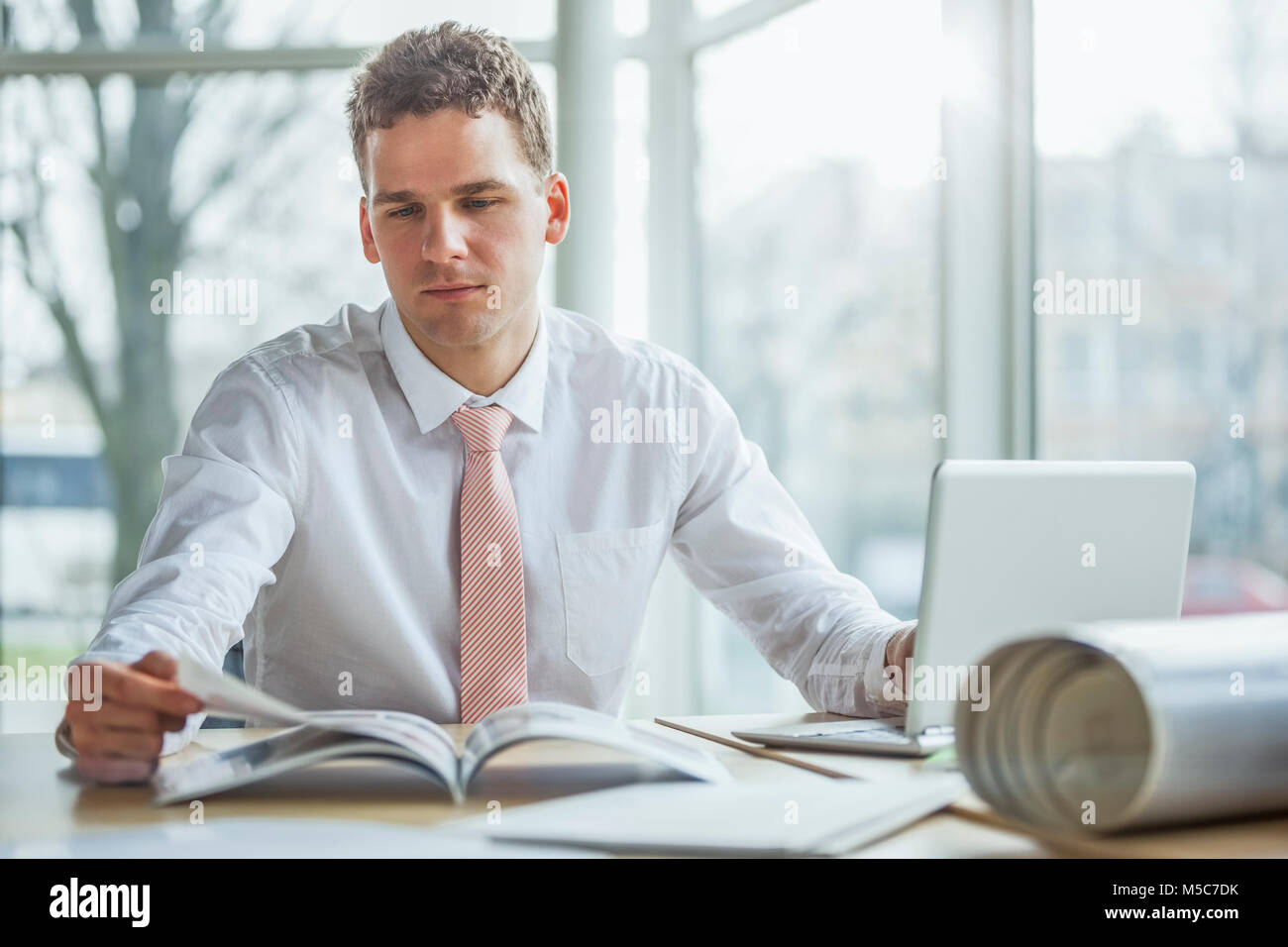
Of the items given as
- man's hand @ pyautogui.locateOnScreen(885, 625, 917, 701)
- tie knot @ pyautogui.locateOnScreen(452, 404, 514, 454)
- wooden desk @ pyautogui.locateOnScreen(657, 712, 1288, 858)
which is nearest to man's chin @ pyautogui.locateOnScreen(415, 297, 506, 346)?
tie knot @ pyautogui.locateOnScreen(452, 404, 514, 454)

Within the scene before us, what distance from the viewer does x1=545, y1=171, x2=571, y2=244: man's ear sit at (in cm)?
197

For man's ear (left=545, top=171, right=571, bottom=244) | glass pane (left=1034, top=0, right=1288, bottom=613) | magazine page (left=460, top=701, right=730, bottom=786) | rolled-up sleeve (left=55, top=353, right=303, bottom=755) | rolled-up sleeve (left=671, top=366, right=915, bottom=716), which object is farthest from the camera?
glass pane (left=1034, top=0, right=1288, bottom=613)

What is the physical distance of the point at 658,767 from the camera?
1.01 metres

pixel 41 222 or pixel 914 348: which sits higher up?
pixel 41 222

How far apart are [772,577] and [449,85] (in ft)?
2.85

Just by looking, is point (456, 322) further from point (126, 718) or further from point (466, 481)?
point (126, 718)

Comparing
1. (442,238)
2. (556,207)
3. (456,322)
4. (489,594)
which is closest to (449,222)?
(442,238)

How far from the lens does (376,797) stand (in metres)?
0.97

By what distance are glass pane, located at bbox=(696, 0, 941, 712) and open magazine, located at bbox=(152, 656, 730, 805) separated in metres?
2.23

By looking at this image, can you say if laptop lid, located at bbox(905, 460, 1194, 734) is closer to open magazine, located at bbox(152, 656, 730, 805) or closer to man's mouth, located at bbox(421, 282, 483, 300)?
open magazine, located at bbox(152, 656, 730, 805)

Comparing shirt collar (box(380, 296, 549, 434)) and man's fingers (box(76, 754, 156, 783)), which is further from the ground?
shirt collar (box(380, 296, 549, 434))

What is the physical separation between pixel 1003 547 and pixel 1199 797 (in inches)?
13.5

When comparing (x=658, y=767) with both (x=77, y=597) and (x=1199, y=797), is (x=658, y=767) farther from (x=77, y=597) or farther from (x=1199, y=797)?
(x=77, y=597)
